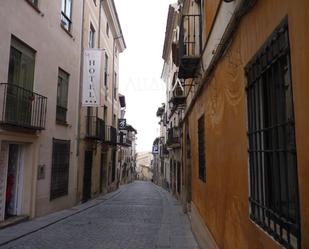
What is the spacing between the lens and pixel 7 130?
382 inches

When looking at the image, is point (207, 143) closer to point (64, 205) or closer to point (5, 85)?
point (5, 85)

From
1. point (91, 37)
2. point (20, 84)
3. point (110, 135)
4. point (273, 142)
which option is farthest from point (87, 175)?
point (273, 142)

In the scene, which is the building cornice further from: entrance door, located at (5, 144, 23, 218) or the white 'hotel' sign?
entrance door, located at (5, 144, 23, 218)

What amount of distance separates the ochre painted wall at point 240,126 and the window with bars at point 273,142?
13 centimetres

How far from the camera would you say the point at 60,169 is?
14.1 m

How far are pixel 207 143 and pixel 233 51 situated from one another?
274 cm

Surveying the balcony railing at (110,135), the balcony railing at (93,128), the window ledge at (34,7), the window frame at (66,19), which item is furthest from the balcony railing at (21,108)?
the balcony railing at (110,135)

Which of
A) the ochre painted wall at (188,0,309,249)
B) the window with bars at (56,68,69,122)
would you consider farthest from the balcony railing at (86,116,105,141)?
the ochre painted wall at (188,0,309,249)

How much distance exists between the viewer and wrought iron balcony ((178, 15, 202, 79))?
904cm

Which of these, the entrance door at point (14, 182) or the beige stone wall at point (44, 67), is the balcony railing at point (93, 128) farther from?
the entrance door at point (14, 182)

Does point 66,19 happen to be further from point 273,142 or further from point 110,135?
point 273,142

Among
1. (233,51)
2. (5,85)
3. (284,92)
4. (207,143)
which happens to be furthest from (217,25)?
(5,85)

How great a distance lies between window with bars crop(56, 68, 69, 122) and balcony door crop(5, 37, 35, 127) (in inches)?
103

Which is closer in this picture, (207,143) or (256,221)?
(256,221)
